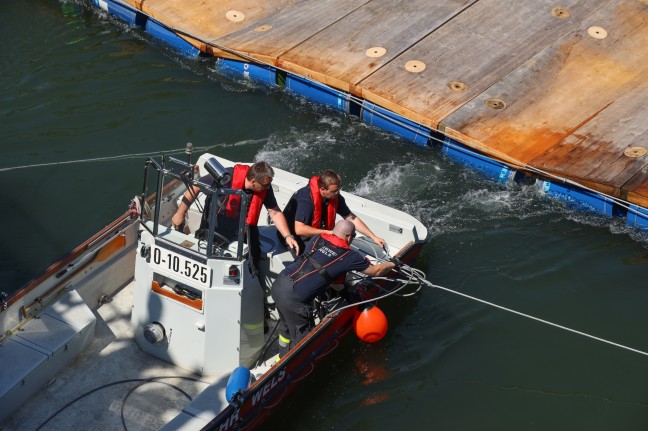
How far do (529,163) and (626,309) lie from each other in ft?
8.14

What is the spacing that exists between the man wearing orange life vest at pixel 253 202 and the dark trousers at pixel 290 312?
0.41m

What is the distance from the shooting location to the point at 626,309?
1009 centimetres

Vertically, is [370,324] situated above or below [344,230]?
below

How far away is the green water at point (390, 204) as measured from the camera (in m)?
9.07

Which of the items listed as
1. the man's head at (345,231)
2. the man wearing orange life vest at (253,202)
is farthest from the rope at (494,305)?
the man wearing orange life vest at (253,202)

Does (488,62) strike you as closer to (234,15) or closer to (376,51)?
(376,51)

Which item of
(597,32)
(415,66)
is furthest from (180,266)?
(597,32)

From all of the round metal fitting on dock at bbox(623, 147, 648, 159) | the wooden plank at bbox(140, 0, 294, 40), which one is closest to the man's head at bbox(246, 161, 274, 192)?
the round metal fitting on dock at bbox(623, 147, 648, 159)

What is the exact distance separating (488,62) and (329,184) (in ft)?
19.3

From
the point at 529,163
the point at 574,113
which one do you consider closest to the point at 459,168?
the point at 529,163

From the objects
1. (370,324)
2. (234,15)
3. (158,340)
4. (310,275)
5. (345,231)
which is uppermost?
(345,231)

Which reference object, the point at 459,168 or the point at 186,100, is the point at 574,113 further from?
the point at 186,100

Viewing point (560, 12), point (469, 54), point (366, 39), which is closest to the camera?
point (469, 54)

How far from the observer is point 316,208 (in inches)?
344
